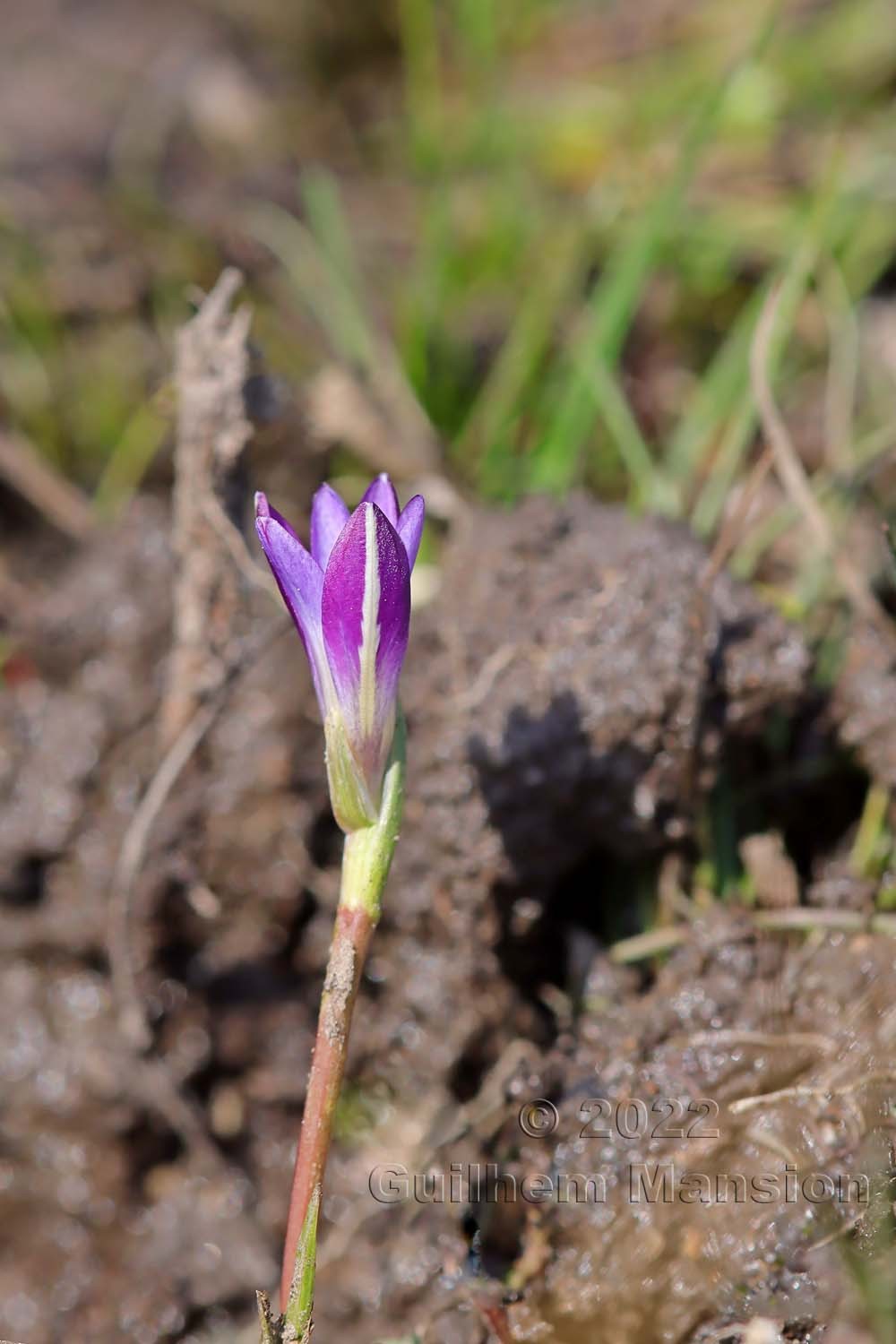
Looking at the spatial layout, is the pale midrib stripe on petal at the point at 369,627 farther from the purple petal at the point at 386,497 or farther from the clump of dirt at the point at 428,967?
the clump of dirt at the point at 428,967

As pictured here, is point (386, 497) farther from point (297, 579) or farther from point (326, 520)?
point (297, 579)

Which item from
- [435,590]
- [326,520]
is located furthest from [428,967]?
[326,520]

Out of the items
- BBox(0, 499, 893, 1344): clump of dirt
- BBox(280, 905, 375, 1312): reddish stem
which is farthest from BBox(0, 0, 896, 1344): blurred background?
BBox(280, 905, 375, 1312): reddish stem

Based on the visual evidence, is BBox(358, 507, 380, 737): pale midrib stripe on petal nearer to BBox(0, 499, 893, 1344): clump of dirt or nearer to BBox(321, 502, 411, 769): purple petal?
BBox(321, 502, 411, 769): purple petal

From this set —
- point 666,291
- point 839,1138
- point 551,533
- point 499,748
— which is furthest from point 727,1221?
point 666,291

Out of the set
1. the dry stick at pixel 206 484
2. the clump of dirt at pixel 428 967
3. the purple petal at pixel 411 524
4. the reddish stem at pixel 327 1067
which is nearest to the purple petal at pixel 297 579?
the purple petal at pixel 411 524

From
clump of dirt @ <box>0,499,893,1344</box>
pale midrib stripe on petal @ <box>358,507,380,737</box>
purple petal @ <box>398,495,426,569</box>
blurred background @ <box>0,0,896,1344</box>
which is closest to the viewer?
pale midrib stripe on petal @ <box>358,507,380,737</box>

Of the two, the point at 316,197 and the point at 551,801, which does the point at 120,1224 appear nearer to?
the point at 551,801

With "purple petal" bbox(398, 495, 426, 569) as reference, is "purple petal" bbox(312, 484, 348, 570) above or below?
above
